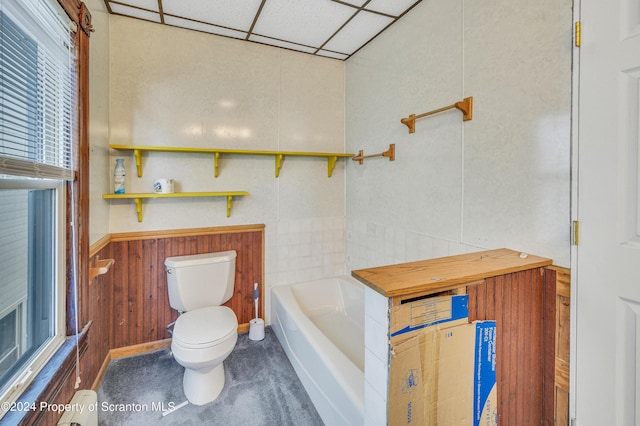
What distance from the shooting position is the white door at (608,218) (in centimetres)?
95

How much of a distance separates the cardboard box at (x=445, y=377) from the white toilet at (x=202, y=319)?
1207 mm

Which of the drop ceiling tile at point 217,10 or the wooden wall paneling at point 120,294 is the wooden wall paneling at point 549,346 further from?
the wooden wall paneling at point 120,294

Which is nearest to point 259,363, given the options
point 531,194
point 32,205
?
point 32,205

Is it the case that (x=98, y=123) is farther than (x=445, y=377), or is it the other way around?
(x=98, y=123)

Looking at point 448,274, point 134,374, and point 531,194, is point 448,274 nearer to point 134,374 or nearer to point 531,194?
point 531,194

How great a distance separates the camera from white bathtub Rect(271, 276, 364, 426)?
4.61 ft

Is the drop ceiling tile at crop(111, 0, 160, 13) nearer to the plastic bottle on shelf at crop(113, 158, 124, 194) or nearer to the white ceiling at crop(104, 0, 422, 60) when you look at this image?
the white ceiling at crop(104, 0, 422, 60)

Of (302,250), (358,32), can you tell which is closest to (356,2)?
(358,32)

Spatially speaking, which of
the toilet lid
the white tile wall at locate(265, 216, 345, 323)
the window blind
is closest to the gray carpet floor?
the toilet lid

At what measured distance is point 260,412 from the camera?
165 centimetres

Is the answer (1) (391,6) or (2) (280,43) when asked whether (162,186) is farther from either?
(1) (391,6)

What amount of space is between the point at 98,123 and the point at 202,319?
140 cm

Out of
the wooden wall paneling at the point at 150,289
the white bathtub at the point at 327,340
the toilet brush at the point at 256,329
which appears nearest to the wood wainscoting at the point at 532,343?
the white bathtub at the point at 327,340

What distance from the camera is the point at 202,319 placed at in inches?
74.9
